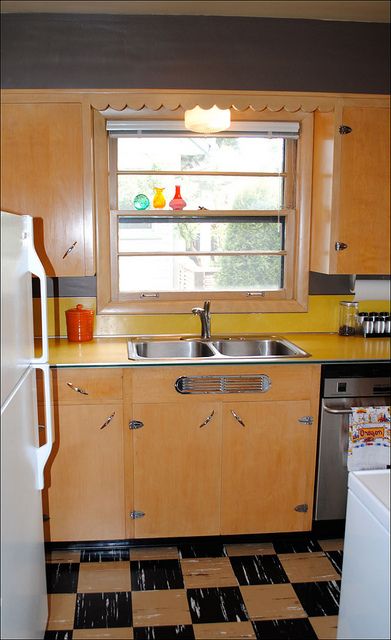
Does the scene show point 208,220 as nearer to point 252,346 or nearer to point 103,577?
point 252,346

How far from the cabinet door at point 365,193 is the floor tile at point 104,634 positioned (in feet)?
6.32

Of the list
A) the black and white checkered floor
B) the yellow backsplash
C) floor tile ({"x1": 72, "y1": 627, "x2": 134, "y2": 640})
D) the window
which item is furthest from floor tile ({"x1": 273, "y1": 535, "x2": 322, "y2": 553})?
the window

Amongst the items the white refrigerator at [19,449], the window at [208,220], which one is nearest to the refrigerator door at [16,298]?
the white refrigerator at [19,449]

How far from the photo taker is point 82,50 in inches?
110

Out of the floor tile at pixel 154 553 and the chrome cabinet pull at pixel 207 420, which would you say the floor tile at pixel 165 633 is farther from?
the chrome cabinet pull at pixel 207 420

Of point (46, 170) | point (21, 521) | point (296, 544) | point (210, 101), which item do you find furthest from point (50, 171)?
point (296, 544)

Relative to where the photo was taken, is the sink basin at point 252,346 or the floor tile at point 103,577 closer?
the floor tile at point 103,577

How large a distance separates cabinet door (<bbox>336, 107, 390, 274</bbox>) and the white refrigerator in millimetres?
1649

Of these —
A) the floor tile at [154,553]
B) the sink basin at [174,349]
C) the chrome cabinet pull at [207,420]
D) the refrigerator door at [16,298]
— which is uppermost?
the refrigerator door at [16,298]

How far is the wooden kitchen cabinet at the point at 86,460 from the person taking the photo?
2598 mm

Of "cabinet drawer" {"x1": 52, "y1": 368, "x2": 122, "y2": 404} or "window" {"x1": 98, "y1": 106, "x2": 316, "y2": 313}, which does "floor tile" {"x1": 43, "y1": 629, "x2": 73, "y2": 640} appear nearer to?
"cabinet drawer" {"x1": 52, "y1": 368, "x2": 122, "y2": 404}

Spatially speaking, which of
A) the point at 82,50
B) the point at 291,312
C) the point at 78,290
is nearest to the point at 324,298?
the point at 291,312

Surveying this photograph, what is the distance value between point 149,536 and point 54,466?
22.3 inches

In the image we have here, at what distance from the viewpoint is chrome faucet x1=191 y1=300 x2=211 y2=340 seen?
3080 mm
